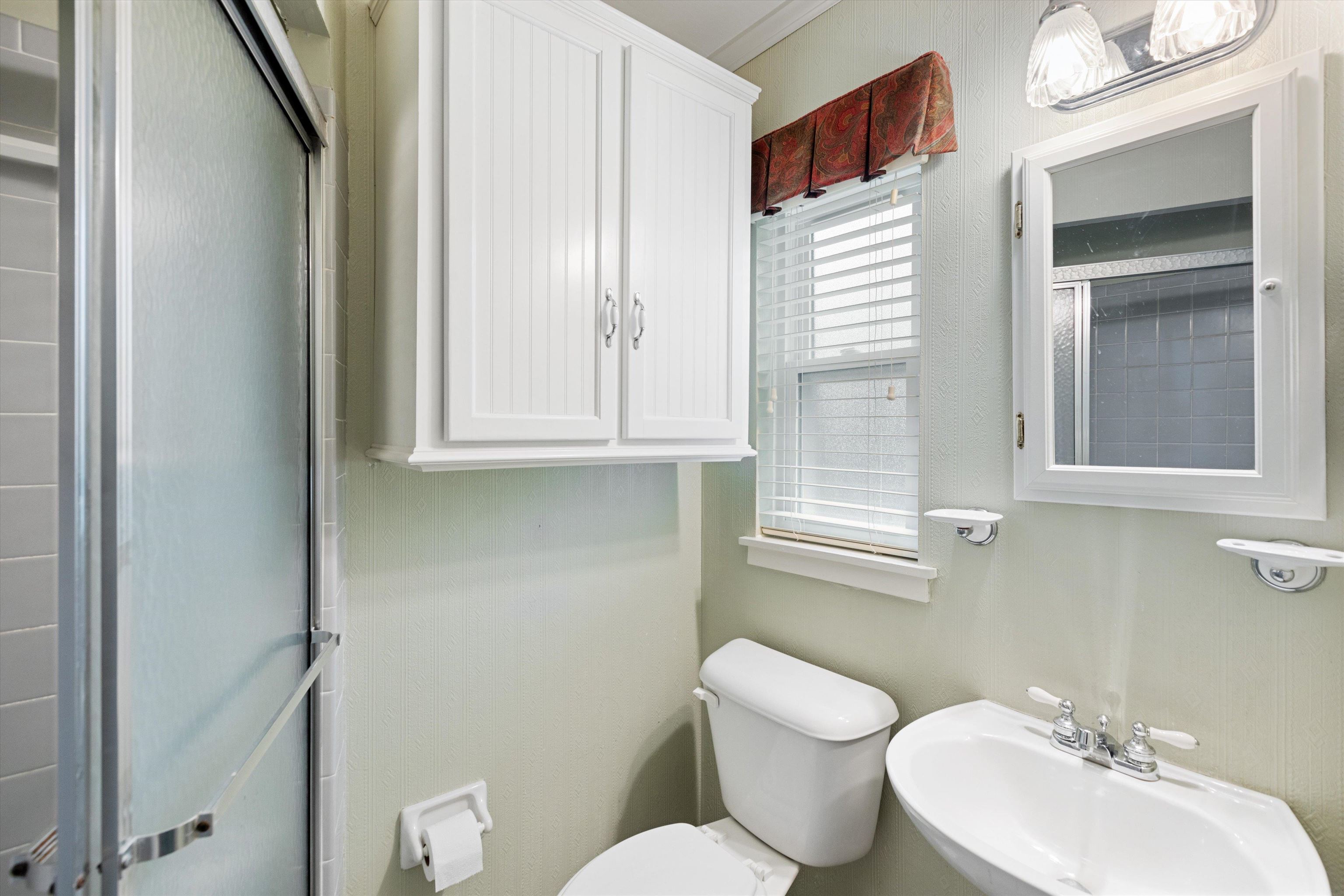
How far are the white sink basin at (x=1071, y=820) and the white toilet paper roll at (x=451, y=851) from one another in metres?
0.88

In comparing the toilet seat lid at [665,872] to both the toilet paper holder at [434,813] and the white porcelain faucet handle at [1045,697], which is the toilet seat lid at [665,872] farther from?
the white porcelain faucet handle at [1045,697]

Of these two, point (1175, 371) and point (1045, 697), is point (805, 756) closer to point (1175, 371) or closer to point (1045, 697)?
point (1045, 697)

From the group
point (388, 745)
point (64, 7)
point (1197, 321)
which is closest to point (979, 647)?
point (1197, 321)

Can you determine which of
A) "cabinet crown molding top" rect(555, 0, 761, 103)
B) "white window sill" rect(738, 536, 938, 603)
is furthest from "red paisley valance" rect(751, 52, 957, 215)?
"white window sill" rect(738, 536, 938, 603)

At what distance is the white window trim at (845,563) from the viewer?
1.35 meters

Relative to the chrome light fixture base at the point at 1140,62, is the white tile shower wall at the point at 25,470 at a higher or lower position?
lower

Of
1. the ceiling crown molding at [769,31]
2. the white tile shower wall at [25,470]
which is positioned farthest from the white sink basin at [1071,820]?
the ceiling crown molding at [769,31]

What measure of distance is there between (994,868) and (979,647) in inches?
20.2

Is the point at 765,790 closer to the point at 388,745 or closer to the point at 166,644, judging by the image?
the point at 388,745

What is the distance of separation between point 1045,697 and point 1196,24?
1.11 meters

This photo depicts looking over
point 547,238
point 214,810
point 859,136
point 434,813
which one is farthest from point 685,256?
point 434,813

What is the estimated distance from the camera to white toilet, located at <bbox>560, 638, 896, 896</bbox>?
1.25 m

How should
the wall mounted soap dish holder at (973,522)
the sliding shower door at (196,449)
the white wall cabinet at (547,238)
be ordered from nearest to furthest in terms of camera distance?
the sliding shower door at (196,449) < the white wall cabinet at (547,238) < the wall mounted soap dish holder at (973,522)

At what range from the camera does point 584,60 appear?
1.21 m
